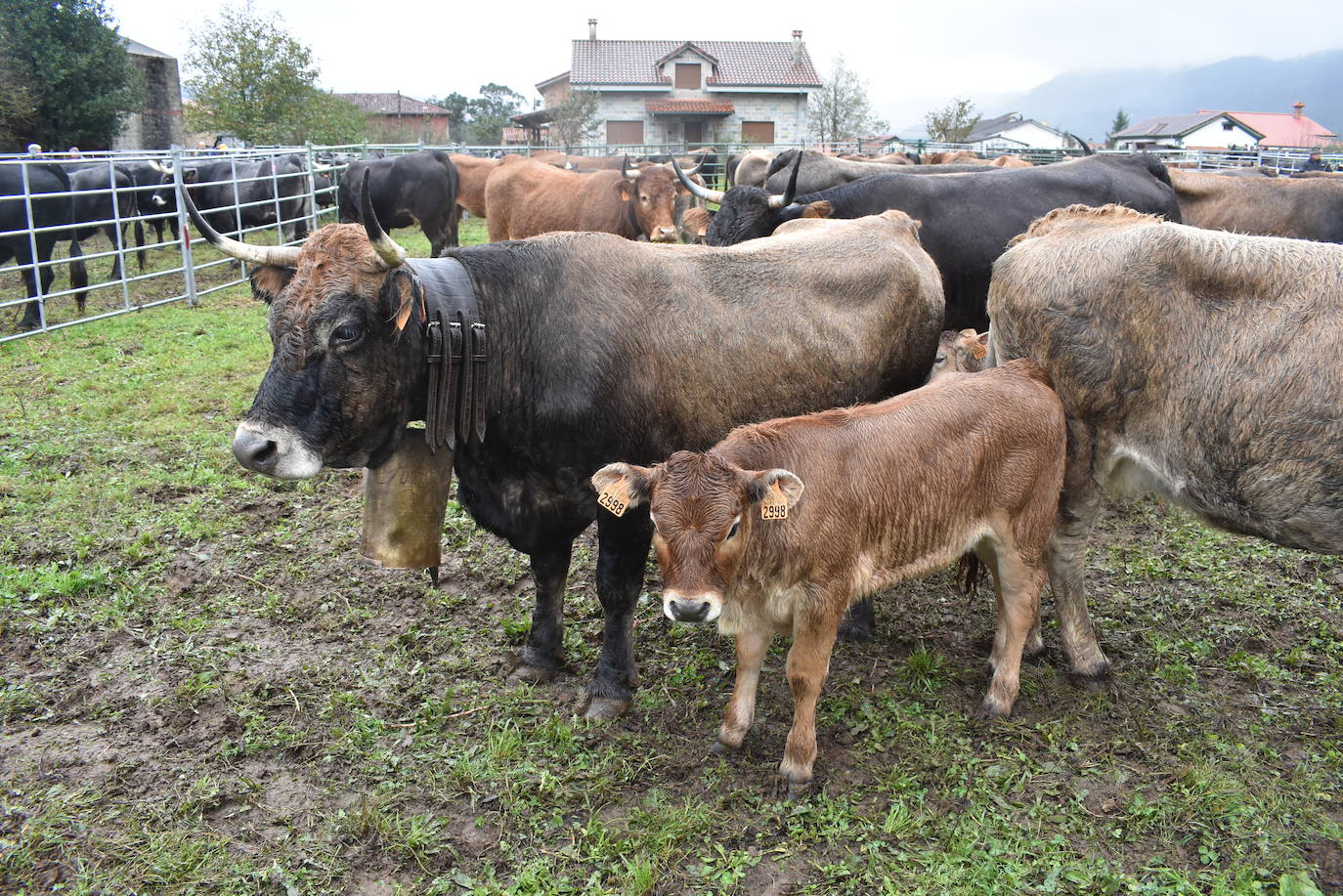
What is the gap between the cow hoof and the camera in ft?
13.8

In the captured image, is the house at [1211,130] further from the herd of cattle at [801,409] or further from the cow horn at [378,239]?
the cow horn at [378,239]

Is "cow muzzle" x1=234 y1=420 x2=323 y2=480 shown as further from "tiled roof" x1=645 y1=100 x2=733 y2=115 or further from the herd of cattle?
"tiled roof" x1=645 y1=100 x2=733 y2=115

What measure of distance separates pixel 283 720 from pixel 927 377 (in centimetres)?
387

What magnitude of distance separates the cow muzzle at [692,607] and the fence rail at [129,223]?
30.5 ft

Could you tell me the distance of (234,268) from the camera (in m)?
16.4

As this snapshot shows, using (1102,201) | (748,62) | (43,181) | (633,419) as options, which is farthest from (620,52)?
(633,419)

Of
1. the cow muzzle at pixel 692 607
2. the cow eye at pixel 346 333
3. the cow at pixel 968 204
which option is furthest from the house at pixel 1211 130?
the cow muzzle at pixel 692 607

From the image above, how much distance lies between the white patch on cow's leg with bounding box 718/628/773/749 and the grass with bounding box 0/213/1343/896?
0.09 metres

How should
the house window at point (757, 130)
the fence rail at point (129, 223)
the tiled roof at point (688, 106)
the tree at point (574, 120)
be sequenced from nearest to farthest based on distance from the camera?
the fence rail at point (129, 223) < the tree at point (574, 120) < the tiled roof at point (688, 106) < the house window at point (757, 130)

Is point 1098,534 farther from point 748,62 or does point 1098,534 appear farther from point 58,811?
point 748,62

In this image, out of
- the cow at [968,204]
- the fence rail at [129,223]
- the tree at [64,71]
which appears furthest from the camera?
the tree at [64,71]

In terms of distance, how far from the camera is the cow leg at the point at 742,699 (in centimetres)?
396

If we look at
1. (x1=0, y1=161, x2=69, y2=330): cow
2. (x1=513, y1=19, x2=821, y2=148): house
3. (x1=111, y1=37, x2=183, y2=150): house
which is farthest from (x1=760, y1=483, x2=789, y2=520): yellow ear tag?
(x1=513, y1=19, x2=821, y2=148): house

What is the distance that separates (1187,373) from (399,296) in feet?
10.7
